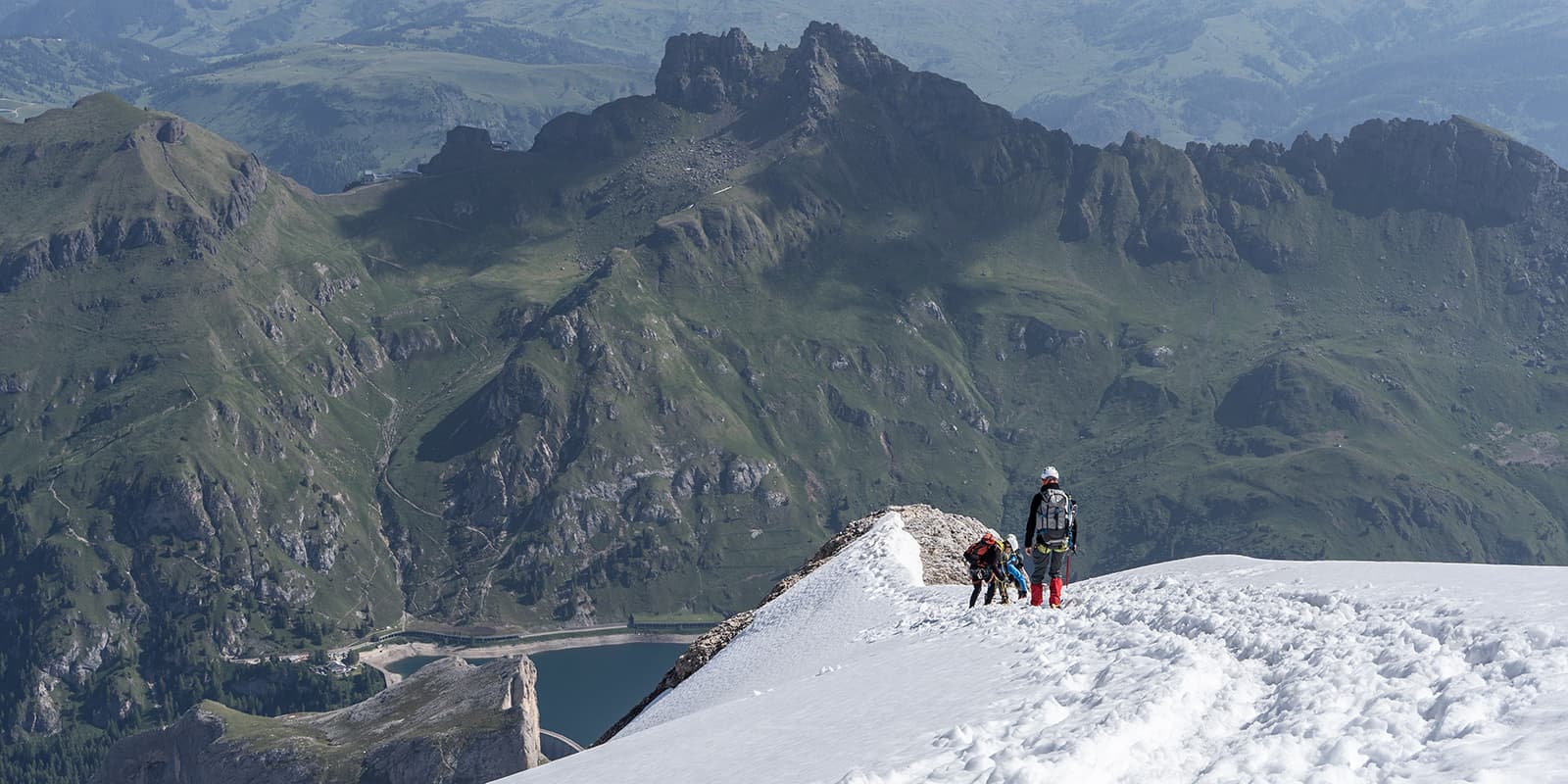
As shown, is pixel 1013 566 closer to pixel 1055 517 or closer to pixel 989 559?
pixel 989 559

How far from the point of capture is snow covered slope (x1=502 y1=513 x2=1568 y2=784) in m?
31.0

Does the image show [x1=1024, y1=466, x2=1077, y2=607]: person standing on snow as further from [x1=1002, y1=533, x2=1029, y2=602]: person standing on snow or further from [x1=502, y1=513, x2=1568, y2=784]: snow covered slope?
[x1=1002, y1=533, x2=1029, y2=602]: person standing on snow

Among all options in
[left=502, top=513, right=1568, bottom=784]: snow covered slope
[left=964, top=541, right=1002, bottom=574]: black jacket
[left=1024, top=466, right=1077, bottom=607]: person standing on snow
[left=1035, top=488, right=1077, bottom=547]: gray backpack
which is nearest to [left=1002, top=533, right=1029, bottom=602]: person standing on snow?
[left=964, top=541, right=1002, bottom=574]: black jacket

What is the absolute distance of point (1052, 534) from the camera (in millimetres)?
56000

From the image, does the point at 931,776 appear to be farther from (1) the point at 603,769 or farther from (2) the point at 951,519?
(2) the point at 951,519

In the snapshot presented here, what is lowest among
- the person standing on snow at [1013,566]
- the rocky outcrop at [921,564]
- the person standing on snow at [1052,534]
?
the rocky outcrop at [921,564]

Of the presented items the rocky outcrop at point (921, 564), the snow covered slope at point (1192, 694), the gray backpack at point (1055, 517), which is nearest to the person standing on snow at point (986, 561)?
the snow covered slope at point (1192, 694)

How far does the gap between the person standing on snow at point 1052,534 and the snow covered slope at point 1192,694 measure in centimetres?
162

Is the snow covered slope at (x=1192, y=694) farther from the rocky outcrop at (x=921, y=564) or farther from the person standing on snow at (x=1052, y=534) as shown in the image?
the rocky outcrop at (x=921, y=564)

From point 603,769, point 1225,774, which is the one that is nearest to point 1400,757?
point 1225,774

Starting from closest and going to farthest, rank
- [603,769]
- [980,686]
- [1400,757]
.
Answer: [1400,757], [980,686], [603,769]

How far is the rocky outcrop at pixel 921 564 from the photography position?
277 ft

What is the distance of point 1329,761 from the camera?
30.5 m

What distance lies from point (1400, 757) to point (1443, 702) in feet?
10.3
